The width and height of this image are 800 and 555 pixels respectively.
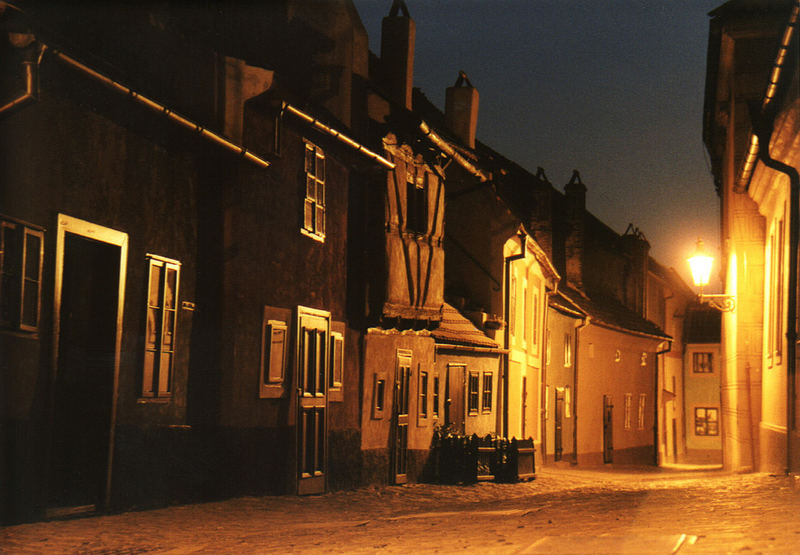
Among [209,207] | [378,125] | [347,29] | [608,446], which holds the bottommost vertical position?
[608,446]

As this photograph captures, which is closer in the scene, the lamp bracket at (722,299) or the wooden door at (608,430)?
the lamp bracket at (722,299)

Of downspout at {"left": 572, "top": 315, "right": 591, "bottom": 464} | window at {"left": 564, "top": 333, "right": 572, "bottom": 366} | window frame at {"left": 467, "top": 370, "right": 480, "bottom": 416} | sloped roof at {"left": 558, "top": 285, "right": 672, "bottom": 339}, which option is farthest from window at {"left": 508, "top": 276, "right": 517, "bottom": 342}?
downspout at {"left": 572, "top": 315, "right": 591, "bottom": 464}

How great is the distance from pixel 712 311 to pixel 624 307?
56.5 ft

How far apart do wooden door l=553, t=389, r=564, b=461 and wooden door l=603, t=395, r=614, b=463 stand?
5.81 meters

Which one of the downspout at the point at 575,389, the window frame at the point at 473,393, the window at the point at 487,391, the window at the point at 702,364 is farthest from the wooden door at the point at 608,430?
the window at the point at 702,364

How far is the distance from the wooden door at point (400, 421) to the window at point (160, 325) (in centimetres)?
798

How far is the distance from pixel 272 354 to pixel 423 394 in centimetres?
775

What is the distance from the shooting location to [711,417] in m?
60.3

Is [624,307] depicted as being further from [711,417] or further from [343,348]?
[343,348]

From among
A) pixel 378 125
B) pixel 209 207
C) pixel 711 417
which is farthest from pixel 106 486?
pixel 711 417

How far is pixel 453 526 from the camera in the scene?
35.0 ft

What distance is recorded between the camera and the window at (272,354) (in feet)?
47.8

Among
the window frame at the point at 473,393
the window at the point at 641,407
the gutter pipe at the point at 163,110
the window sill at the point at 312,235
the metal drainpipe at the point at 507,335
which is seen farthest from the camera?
the window at the point at 641,407

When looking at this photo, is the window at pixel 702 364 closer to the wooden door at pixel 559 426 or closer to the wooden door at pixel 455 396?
the wooden door at pixel 559 426
